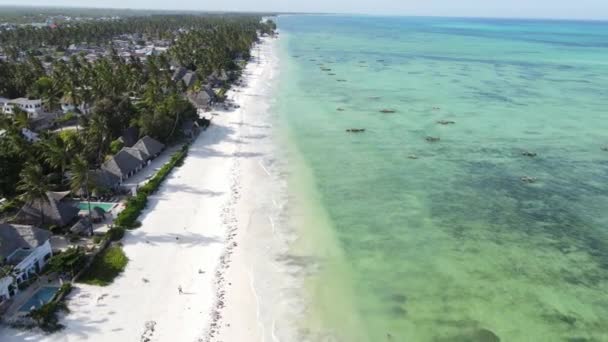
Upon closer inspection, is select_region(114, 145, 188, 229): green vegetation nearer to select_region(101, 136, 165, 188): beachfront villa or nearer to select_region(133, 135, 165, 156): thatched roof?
select_region(133, 135, 165, 156): thatched roof

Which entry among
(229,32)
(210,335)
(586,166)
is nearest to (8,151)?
(210,335)

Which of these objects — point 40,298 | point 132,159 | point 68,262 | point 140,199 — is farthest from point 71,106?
point 40,298

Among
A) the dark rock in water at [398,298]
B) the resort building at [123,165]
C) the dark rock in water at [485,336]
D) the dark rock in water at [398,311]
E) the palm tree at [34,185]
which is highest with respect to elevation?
the palm tree at [34,185]

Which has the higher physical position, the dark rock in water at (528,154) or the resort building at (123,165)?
the resort building at (123,165)

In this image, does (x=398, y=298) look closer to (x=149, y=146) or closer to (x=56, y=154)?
(x=56, y=154)

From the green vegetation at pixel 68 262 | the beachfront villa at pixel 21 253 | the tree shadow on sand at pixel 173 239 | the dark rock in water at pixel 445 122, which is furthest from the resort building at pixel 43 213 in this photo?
the dark rock in water at pixel 445 122

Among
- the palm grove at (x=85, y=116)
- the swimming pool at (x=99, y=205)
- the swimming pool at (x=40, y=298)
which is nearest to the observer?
the swimming pool at (x=40, y=298)

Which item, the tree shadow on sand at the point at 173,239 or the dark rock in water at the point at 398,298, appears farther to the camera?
the tree shadow on sand at the point at 173,239

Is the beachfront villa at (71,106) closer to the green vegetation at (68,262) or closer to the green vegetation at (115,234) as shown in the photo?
the green vegetation at (115,234)
